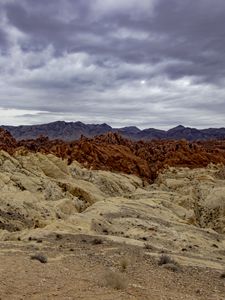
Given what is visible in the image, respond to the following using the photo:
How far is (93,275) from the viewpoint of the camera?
12.9m

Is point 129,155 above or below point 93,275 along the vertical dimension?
above

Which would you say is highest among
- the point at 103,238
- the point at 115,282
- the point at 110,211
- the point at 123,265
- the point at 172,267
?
the point at 115,282

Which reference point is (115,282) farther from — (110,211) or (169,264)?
(110,211)

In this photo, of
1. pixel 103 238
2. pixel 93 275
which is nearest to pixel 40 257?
pixel 93 275

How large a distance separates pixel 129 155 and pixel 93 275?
70758 millimetres

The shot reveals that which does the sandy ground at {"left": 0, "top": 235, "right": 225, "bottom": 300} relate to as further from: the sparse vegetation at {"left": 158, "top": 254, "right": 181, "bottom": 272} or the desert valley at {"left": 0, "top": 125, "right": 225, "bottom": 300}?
the sparse vegetation at {"left": 158, "top": 254, "right": 181, "bottom": 272}

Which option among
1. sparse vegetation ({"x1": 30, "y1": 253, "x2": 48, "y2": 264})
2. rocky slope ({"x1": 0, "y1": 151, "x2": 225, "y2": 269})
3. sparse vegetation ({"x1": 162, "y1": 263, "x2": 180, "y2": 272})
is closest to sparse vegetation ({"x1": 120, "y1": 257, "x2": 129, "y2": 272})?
sparse vegetation ({"x1": 162, "y1": 263, "x2": 180, "y2": 272})

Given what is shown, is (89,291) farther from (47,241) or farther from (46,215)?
(46,215)

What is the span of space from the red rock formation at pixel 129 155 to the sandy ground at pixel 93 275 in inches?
2037

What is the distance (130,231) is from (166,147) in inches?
2810

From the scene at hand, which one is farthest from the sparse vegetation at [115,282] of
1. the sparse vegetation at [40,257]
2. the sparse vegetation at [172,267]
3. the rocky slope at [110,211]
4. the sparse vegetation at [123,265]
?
the rocky slope at [110,211]

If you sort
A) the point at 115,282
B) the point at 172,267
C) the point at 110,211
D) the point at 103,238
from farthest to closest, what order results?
the point at 110,211 → the point at 103,238 → the point at 172,267 → the point at 115,282

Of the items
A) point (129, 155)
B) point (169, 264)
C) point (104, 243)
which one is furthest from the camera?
point (129, 155)

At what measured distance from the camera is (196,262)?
1812 centimetres
